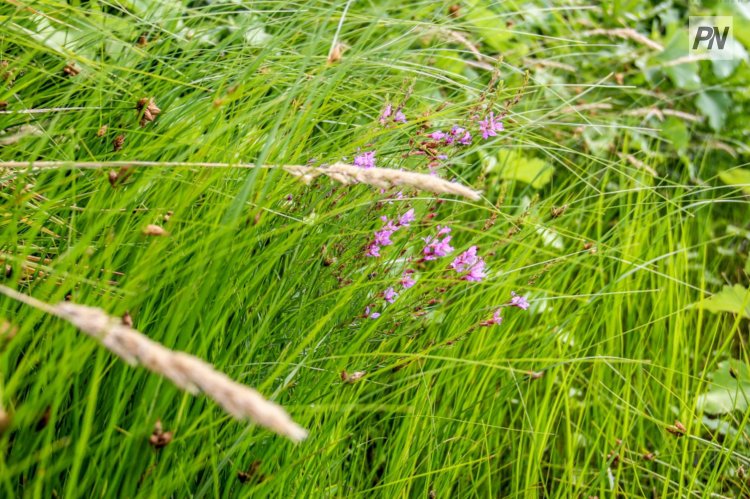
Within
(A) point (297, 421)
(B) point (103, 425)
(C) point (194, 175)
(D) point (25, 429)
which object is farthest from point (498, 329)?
(D) point (25, 429)

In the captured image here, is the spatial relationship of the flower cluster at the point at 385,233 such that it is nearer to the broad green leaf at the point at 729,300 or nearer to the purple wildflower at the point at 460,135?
the purple wildflower at the point at 460,135

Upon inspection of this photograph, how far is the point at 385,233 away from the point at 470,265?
217 mm

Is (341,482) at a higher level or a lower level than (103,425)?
lower

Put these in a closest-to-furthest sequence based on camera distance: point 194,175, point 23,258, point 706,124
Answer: point 23,258
point 194,175
point 706,124

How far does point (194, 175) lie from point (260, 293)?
295mm

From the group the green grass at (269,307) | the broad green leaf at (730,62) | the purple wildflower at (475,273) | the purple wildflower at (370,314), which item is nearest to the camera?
the green grass at (269,307)

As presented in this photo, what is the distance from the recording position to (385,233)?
168 cm

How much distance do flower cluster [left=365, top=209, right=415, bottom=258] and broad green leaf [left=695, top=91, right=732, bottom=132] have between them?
2281 mm

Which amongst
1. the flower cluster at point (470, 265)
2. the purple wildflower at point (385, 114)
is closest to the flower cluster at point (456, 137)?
the purple wildflower at point (385, 114)

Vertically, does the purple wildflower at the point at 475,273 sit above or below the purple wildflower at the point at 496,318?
above

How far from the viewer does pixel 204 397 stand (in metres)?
1.30

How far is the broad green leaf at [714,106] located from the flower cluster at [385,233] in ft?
7.48

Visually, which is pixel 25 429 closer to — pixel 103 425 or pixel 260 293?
pixel 103 425

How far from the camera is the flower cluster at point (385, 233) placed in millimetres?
Result: 1643
